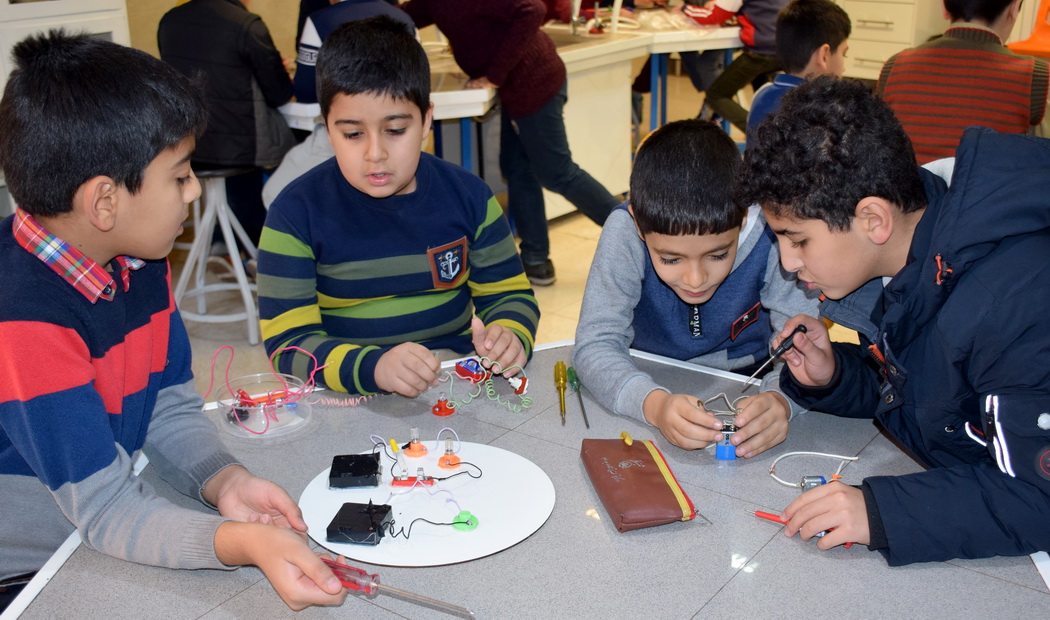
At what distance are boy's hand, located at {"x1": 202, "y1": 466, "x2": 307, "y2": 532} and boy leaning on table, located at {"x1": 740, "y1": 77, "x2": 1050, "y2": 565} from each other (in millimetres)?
541

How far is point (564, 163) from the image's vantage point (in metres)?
3.48

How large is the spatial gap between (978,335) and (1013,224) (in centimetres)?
12

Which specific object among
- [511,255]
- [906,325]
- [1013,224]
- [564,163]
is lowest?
[564,163]

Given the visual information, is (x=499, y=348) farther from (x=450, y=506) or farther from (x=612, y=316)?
(x=450, y=506)

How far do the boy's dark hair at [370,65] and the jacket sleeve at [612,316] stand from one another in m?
0.42

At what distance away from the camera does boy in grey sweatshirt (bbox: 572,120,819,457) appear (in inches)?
48.4

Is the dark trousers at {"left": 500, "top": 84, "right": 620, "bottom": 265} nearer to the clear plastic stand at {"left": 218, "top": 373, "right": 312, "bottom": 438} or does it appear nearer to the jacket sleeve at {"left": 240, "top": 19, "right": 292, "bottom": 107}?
the jacket sleeve at {"left": 240, "top": 19, "right": 292, "bottom": 107}

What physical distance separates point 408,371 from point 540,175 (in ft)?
7.49

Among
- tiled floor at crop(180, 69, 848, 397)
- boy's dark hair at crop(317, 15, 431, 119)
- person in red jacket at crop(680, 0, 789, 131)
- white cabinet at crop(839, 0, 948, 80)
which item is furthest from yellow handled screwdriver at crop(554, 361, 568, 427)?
white cabinet at crop(839, 0, 948, 80)

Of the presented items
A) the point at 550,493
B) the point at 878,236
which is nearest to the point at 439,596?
the point at 550,493

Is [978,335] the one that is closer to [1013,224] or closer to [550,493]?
[1013,224]

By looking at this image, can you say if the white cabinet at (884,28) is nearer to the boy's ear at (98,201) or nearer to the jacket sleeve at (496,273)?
the jacket sleeve at (496,273)

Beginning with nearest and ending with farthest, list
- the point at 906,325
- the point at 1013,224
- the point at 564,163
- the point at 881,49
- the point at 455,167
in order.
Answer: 1. the point at 1013,224
2. the point at 906,325
3. the point at 455,167
4. the point at 564,163
5. the point at 881,49

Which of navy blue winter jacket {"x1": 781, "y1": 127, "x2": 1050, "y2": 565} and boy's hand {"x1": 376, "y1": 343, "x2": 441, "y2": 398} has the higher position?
navy blue winter jacket {"x1": 781, "y1": 127, "x2": 1050, "y2": 565}
